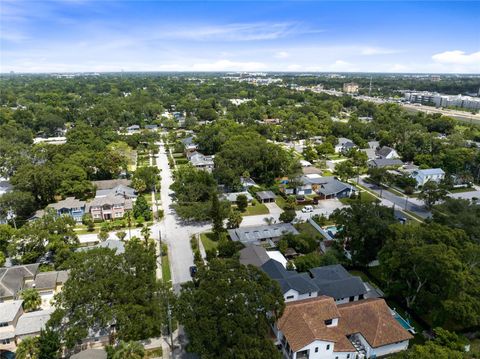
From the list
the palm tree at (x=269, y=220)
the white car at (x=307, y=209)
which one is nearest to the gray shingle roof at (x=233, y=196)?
the palm tree at (x=269, y=220)

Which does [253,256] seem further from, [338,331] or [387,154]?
[387,154]

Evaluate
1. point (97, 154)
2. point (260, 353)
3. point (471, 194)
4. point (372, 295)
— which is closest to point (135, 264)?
point (260, 353)

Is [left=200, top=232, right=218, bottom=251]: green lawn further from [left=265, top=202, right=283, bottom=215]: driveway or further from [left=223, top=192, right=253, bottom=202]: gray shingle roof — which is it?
[left=265, top=202, right=283, bottom=215]: driveway

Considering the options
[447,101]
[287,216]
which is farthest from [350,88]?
[287,216]

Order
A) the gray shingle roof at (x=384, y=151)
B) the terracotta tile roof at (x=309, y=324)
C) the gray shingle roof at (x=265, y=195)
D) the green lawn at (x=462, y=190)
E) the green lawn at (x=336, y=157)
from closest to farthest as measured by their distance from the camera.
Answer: the terracotta tile roof at (x=309, y=324) → the gray shingle roof at (x=265, y=195) → the green lawn at (x=462, y=190) → the gray shingle roof at (x=384, y=151) → the green lawn at (x=336, y=157)

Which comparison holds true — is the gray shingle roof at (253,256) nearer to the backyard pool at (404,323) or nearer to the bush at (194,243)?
the bush at (194,243)
